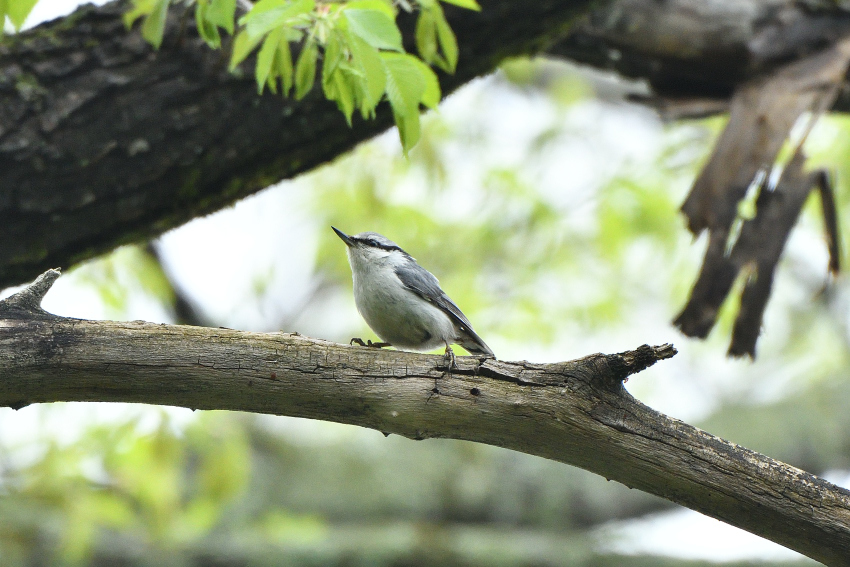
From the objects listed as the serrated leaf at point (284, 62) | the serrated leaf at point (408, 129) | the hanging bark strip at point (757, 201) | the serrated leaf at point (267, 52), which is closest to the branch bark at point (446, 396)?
the serrated leaf at point (408, 129)

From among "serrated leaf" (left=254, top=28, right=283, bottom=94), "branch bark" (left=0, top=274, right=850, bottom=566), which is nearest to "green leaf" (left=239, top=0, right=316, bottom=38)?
"serrated leaf" (left=254, top=28, right=283, bottom=94)

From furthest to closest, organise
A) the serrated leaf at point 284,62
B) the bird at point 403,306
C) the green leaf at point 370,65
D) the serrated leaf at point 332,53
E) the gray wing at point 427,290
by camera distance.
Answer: the gray wing at point 427,290, the bird at point 403,306, the serrated leaf at point 284,62, the serrated leaf at point 332,53, the green leaf at point 370,65

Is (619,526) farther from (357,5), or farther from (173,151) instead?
(357,5)

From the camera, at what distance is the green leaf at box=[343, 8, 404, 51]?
2.06m

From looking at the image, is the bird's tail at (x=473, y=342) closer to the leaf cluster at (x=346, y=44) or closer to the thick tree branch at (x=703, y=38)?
the leaf cluster at (x=346, y=44)

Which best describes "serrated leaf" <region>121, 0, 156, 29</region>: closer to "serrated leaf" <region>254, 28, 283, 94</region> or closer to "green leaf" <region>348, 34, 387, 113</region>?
"serrated leaf" <region>254, 28, 283, 94</region>

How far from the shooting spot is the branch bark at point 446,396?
2.23 meters

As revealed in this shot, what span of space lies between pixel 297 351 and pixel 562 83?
6.00 meters

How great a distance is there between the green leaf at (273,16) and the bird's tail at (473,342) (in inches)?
76.9

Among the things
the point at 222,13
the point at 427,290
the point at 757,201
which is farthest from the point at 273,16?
the point at 757,201

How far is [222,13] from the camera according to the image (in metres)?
2.31

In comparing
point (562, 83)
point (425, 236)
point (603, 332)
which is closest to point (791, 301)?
point (603, 332)

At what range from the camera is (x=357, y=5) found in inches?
85.7

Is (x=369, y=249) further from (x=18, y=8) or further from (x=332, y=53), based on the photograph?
(x=18, y=8)
